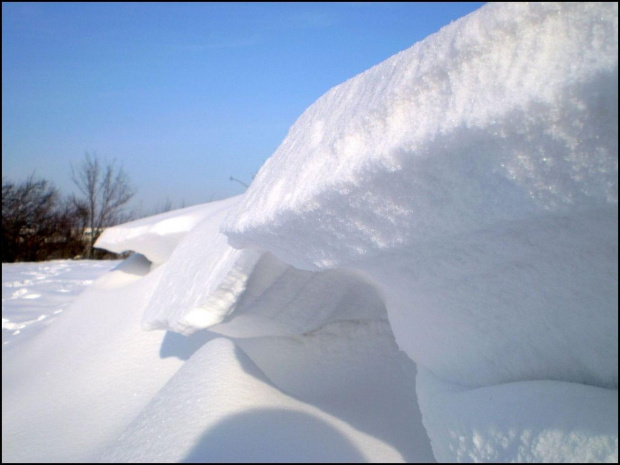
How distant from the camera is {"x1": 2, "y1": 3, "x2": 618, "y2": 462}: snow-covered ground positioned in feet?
1.58

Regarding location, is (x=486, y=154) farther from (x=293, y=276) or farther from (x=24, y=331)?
(x=24, y=331)

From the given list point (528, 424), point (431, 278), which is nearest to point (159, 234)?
point (431, 278)

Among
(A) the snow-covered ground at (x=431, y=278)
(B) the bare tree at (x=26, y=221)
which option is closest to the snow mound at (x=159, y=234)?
(A) the snow-covered ground at (x=431, y=278)

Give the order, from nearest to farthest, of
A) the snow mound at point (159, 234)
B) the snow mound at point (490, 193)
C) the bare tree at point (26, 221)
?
1. the snow mound at point (490, 193)
2. the snow mound at point (159, 234)
3. the bare tree at point (26, 221)

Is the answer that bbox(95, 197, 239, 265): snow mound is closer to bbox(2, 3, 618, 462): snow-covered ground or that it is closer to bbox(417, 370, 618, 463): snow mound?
bbox(2, 3, 618, 462): snow-covered ground

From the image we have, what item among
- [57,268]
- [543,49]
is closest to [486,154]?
[543,49]

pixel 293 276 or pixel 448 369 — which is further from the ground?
pixel 293 276

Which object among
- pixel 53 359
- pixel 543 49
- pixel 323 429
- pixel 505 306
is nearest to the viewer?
pixel 543 49

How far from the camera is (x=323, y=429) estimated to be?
1.18 meters

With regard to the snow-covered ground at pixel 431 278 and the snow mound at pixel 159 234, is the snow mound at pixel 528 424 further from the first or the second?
the snow mound at pixel 159 234

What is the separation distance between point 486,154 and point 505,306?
0.31m

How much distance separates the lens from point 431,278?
771mm

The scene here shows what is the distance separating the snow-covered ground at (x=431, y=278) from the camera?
19.0 inches

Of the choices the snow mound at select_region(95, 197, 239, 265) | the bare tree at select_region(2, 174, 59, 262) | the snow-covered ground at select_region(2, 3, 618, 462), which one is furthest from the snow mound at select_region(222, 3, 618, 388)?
the bare tree at select_region(2, 174, 59, 262)
